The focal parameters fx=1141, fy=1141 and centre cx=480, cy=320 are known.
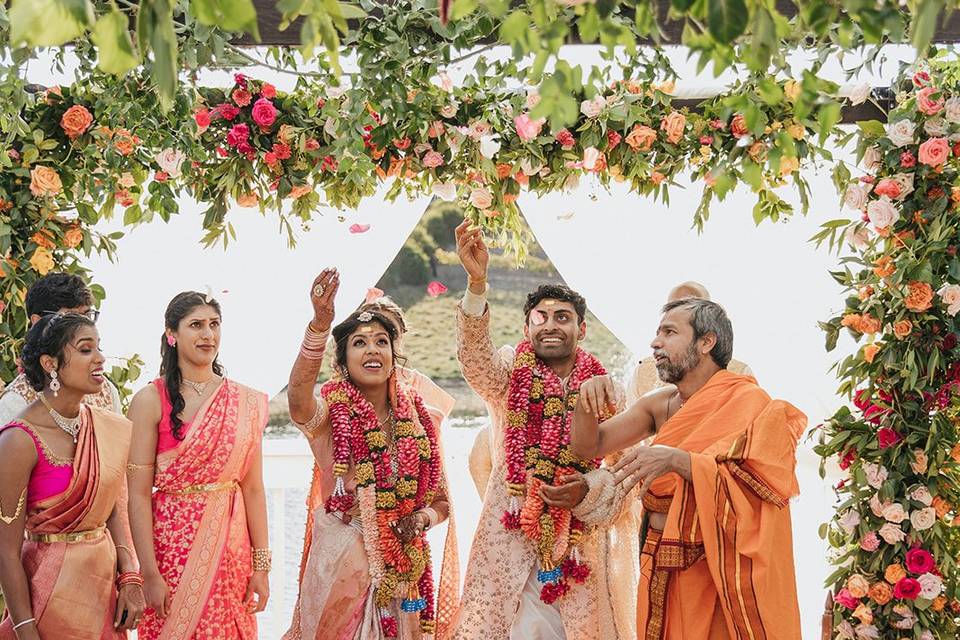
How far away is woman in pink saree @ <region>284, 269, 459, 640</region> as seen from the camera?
12.5 ft

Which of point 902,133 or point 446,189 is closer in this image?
point 902,133

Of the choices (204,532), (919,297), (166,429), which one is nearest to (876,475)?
(919,297)

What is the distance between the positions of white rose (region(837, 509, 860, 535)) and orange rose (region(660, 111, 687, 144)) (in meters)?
1.45

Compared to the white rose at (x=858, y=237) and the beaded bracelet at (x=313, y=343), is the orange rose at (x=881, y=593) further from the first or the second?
the beaded bracelet at (x=313, y=343)

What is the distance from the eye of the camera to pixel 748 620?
136 inches

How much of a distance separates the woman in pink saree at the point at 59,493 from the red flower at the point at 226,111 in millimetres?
906

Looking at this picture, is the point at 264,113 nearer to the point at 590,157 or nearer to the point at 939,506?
the point at 590,157

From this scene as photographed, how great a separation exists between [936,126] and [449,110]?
168 centimetres

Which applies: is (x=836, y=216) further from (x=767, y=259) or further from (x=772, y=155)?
(x=772, y=155)

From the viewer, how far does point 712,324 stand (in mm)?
3723

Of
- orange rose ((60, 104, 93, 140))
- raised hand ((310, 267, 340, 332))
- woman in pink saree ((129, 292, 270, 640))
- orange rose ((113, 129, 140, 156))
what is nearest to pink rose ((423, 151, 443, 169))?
raised hand ((310, 267, 340, 332))

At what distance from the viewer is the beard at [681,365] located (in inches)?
146

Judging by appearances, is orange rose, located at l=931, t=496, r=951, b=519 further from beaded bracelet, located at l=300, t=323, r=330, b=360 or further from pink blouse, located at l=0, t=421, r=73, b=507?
pink blouse, located at l=0, t=421, r=73, b=507

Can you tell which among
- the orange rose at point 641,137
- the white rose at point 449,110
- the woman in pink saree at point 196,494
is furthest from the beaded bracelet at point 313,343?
the orange rose at point 641,137
